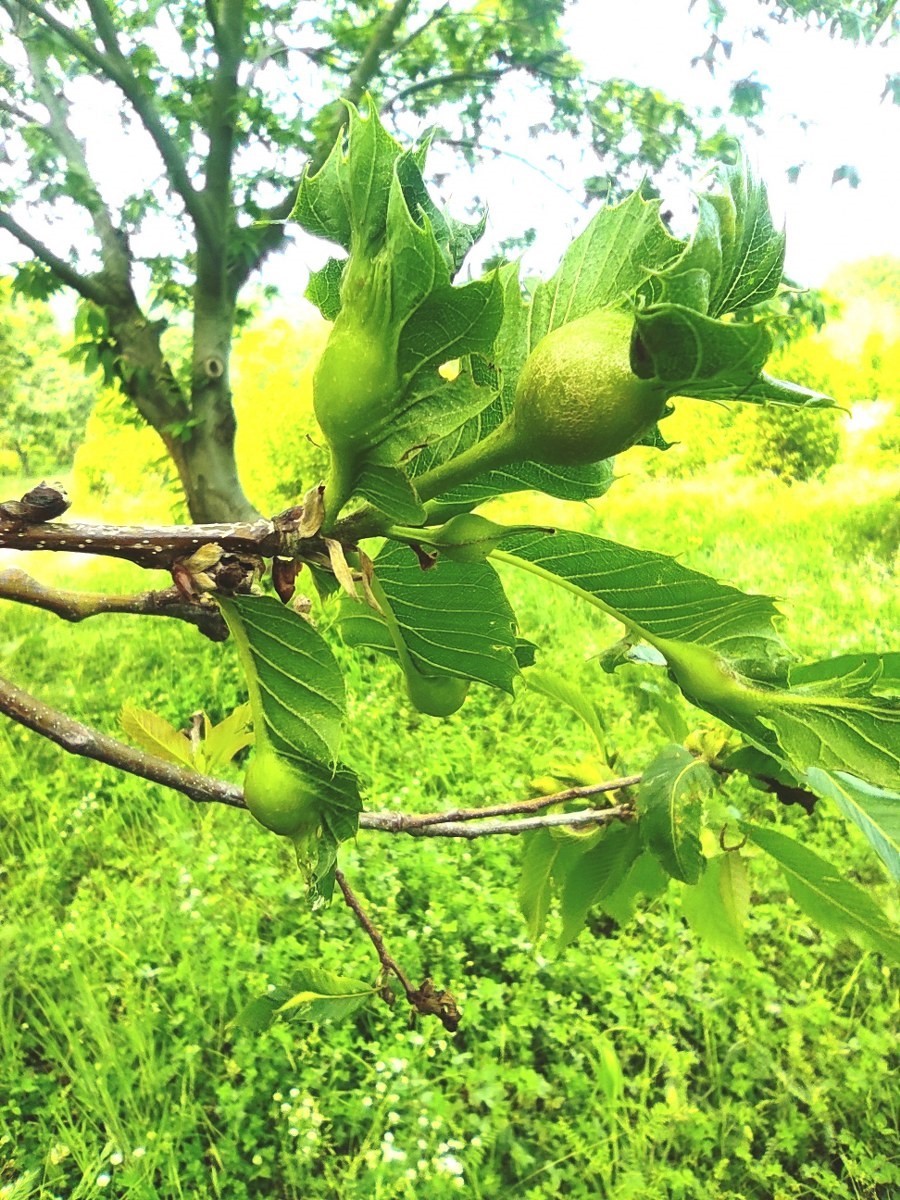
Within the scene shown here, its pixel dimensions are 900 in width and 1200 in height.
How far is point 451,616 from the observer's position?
1.44 feet

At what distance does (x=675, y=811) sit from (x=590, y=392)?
1.38 ft

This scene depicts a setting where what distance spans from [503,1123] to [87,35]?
15.2 feet

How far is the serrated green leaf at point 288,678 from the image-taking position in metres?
0.39

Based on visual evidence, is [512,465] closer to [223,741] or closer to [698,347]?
[698,347]

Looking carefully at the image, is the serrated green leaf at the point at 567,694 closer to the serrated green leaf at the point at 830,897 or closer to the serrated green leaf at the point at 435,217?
the serrated green leaf at the point at 830,897

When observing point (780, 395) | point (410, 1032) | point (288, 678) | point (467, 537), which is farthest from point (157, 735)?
point (410, 1032)

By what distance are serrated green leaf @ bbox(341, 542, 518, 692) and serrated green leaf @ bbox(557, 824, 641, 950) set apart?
31 centimetres

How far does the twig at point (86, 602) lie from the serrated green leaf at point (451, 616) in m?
0.09

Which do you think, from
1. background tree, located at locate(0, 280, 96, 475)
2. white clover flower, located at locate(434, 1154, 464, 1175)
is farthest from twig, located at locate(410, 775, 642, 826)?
background tree, located at locate(0, 280, 96, 475)

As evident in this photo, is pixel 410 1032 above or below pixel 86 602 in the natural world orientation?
below

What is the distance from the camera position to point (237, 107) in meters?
3.56

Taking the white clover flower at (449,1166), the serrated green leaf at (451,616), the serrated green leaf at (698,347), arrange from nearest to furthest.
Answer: the serrated green leaf at (698,347) → the serrated green leaf at (451,616) → the white clover flower at (449,1166)

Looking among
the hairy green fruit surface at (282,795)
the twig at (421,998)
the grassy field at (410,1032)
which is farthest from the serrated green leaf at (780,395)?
the grassy field at (410,1032)

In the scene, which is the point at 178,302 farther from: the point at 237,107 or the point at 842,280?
the point at 842,280
